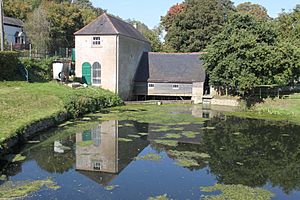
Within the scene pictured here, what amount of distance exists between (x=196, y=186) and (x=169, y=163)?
2.70 metres

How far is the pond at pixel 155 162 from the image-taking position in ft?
37.1

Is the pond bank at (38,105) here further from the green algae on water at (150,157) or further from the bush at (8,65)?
the green algae on water at (150,157)

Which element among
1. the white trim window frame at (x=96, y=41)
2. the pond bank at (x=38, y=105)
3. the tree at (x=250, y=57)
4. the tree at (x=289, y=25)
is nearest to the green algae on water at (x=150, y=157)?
the pond bank at (x=38, y=105)

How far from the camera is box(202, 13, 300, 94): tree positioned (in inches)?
1110

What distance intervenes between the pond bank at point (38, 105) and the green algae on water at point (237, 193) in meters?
8.08

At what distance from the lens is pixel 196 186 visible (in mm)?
11922

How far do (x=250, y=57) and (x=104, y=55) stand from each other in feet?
40.9

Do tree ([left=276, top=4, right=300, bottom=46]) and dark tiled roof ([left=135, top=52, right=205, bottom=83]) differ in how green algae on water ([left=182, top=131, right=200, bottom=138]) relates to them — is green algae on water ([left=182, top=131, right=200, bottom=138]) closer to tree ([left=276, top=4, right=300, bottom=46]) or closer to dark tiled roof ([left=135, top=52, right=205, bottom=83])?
dark tiled roof ([left=135, top=52, right=205, bottom=83])

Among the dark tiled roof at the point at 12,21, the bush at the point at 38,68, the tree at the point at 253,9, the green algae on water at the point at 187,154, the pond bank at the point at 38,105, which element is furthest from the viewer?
the tree at the point at 253,9

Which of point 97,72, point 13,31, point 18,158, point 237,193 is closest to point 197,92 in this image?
point 97,72

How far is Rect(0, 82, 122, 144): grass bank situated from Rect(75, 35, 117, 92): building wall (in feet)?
4.98

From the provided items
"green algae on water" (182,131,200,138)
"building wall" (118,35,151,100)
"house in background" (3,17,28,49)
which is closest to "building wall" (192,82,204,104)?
"building wall" (118,35,151,100)

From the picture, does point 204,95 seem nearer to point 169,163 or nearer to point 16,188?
point 169,163

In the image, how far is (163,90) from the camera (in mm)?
34688
